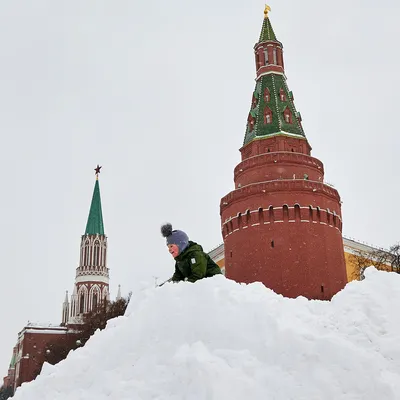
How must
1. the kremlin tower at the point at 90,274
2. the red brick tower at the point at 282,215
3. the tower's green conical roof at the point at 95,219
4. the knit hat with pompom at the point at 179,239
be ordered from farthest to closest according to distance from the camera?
the tower's green conical roof at the point at 95,219 → the kremlin tower at the point at 90,274 → the red brick tower at the point at 282,215 → the knit hat with pompom at the point at 179,239

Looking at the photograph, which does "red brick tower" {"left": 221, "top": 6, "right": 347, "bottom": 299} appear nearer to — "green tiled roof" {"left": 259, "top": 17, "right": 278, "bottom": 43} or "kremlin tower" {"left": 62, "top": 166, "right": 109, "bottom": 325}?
"green tiled roof" {"left": 259, "top": 17, "right": 278, "bottom": 43}

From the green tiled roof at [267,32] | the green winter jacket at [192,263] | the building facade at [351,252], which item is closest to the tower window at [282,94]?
the green tiled roof at [267,32]

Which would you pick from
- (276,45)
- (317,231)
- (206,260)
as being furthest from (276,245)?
(206,260)

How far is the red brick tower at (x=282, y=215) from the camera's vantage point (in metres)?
31.4

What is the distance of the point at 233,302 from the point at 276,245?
25.2m

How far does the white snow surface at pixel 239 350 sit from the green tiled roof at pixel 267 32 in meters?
34.2

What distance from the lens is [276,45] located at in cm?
3909

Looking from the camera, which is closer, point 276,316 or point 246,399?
point 246,399

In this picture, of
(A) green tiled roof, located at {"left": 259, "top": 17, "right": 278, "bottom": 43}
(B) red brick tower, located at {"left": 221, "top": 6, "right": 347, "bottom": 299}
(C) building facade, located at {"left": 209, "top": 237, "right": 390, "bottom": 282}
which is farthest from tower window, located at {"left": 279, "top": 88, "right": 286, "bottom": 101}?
(C) building facade, located at {"left": 209, "top": 237, "right": 390, "bottom": 282}

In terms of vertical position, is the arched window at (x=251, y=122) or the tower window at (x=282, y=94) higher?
the tower window at (x=282, y=94)

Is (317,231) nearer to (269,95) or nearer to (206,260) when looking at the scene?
(269,95)

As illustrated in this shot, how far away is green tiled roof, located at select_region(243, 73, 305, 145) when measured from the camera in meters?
35.8

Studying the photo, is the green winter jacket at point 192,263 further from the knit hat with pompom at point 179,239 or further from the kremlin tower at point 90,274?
the kremlin tower at point 90,274

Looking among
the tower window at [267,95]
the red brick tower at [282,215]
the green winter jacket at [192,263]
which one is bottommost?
the green winter jacket at [192,263]
